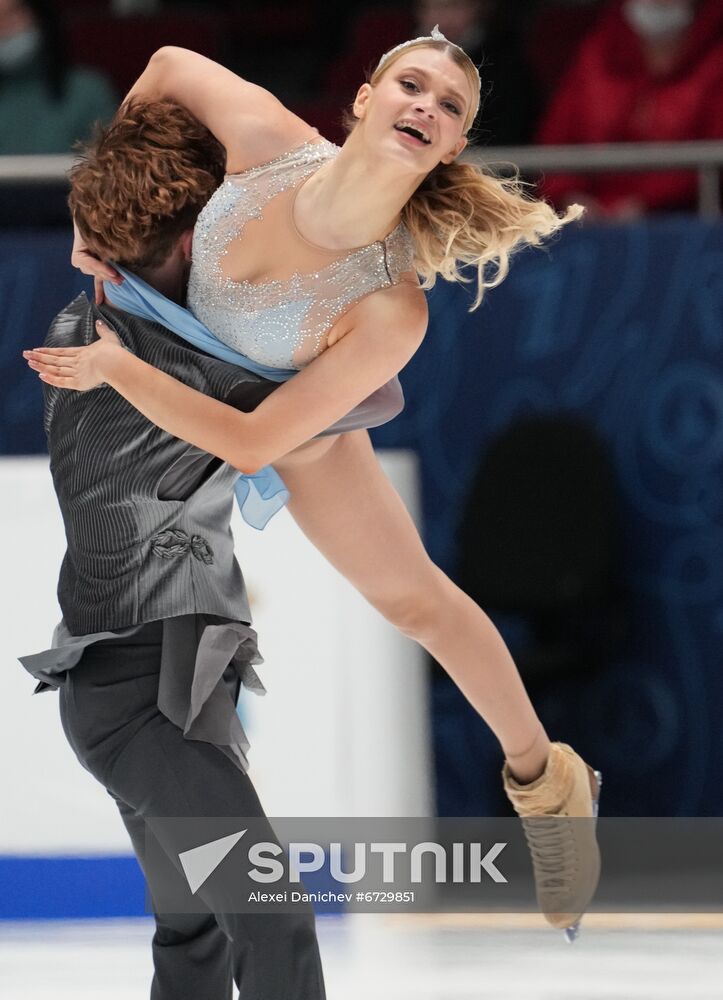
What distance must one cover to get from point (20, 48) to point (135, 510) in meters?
2.93

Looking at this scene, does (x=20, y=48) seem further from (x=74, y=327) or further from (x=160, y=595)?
(x=160, y=595)

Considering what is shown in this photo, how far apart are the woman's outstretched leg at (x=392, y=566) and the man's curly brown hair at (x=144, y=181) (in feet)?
1.37

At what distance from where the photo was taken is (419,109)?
2320 mm

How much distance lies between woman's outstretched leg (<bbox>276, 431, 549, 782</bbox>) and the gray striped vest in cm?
23

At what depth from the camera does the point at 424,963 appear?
10.7ft

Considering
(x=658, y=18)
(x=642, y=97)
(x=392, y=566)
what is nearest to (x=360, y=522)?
(x=392, y=566)

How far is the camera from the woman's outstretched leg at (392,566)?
2590mm

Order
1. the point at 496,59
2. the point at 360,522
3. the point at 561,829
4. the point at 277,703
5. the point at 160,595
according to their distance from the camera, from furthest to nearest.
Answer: the point at 496,59, the point at 277,703, the point at 561,829, the point at 360,522, the point at 160,595

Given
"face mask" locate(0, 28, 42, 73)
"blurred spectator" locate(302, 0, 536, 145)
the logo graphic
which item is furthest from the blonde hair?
"face mask" locate(0, 28, 42, 73)

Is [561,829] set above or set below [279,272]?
below

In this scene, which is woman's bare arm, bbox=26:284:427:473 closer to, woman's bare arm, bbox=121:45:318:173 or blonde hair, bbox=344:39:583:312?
blonde hair, bbox=344:39:583:312

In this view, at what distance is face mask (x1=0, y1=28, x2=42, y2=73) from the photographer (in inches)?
189

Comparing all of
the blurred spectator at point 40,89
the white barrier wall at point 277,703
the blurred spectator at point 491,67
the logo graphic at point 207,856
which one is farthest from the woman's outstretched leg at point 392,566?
the blurred spectator at point 40,89

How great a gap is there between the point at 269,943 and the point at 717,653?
7.19ft
